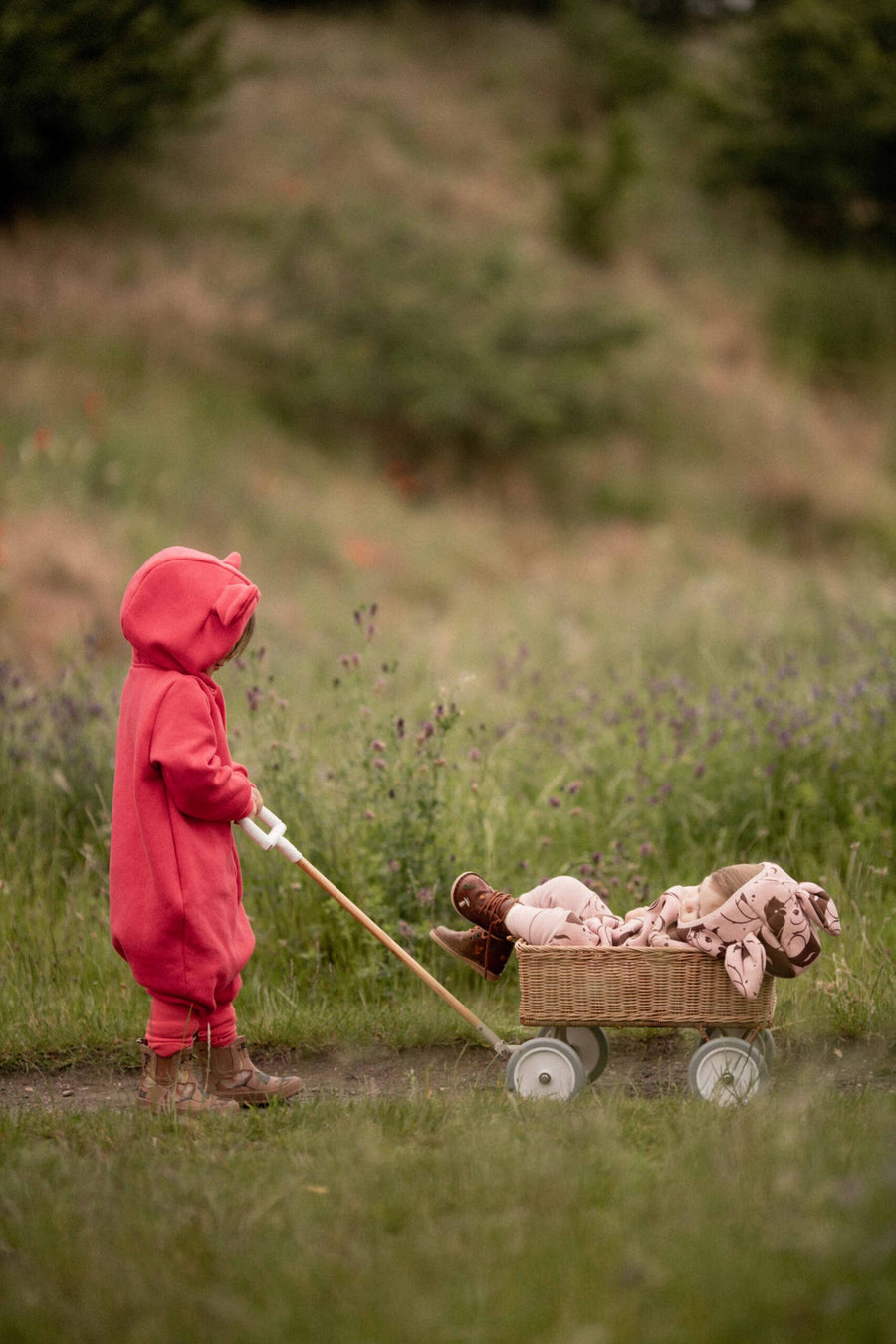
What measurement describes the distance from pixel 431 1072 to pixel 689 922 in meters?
1.13

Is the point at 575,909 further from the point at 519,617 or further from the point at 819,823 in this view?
the point at 519,617

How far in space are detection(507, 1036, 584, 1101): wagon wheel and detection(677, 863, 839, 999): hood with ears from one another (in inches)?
21.2

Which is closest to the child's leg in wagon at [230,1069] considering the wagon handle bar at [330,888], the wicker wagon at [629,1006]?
the wagon handle bar at [330,888]

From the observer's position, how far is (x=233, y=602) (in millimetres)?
3744

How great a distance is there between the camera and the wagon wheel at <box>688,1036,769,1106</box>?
3.69 m

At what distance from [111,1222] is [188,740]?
136cm

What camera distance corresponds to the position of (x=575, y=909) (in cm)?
399

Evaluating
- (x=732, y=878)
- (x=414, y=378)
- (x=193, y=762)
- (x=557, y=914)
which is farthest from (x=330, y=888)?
(x=414, y=378)

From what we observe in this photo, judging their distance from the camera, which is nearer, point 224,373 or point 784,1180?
point 784,1180

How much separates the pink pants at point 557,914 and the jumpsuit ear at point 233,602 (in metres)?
1.32

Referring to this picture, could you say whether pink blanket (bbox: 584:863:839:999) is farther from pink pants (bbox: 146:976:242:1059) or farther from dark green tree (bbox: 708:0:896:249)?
dark green tree (bbox: 708:0:896:249)

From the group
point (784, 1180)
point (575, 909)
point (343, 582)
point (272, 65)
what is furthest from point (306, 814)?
point (272, 65)

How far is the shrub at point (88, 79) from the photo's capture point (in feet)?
48.3

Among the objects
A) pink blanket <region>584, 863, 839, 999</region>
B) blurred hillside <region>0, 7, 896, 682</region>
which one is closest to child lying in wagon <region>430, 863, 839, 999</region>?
pink blanket <region>584, 863, 839, 999</region>
